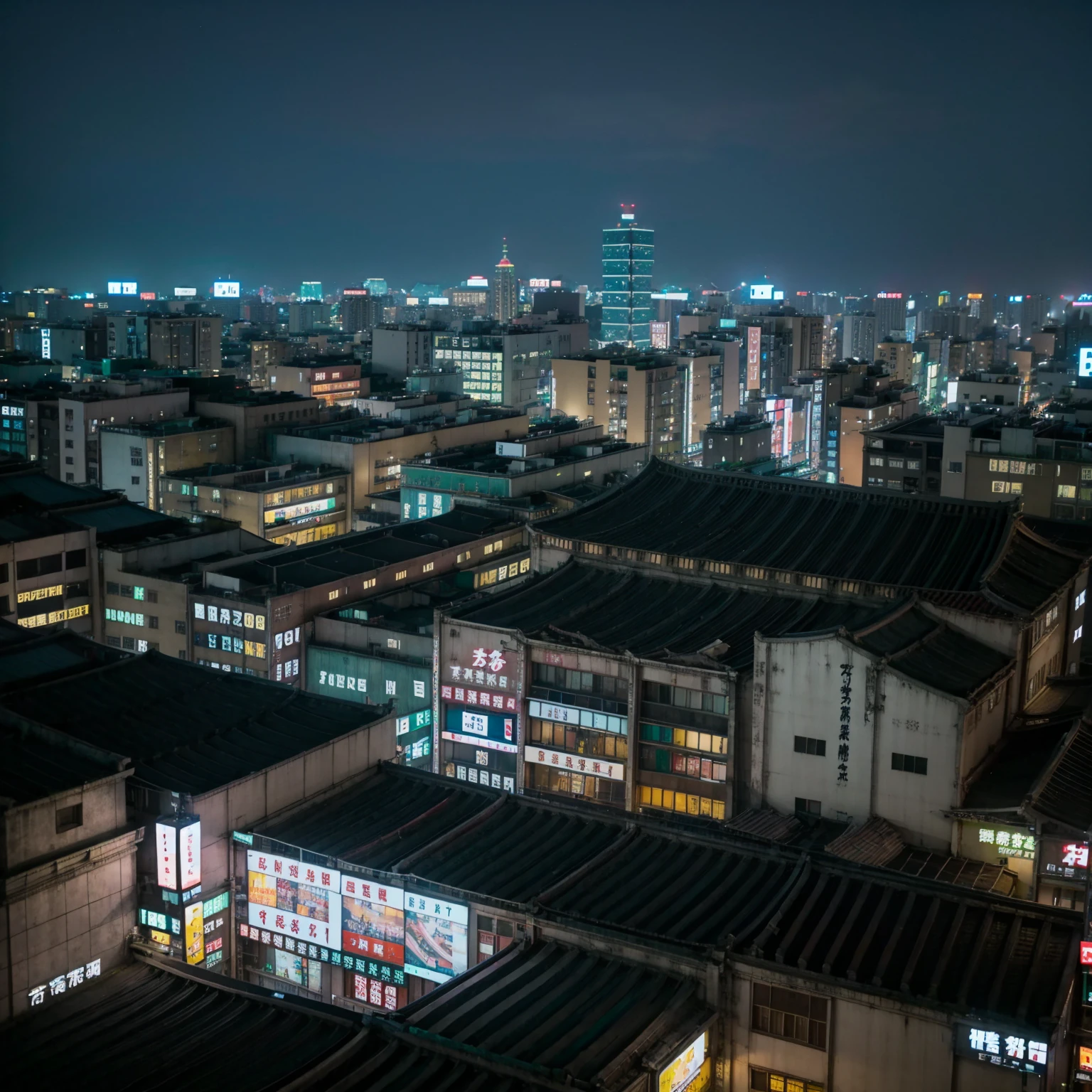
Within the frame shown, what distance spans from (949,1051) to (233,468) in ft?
244

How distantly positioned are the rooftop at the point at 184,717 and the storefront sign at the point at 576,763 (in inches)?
346

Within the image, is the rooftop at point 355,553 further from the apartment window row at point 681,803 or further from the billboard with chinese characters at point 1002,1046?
the billboard with chinese characters at point 1002,1046

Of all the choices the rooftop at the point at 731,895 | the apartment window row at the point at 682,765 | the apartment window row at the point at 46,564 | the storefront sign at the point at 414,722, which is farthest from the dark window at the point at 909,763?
the apartment window row at the point at 46,564

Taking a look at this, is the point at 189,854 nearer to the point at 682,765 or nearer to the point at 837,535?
the point at 682,765

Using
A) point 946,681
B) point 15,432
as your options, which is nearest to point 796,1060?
point 946,681

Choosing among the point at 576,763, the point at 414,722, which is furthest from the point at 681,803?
the point at 414,722

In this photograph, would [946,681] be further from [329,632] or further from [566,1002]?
[329,632]

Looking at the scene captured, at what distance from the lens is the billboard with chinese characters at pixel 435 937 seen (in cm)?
2938

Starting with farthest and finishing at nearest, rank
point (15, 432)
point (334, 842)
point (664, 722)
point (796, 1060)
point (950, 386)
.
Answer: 1. point (950, 386)
2. point (15, 432)
3. point (664, 722)
4. point (334, 842)
5. point (796, 1060)

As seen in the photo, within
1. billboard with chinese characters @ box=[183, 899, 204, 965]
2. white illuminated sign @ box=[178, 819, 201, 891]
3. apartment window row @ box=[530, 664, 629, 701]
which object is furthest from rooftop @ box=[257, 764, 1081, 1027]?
apartment window row @ box=[530, 664, 629, 701]

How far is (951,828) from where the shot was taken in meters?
36.2

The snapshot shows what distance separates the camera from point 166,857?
30.2m

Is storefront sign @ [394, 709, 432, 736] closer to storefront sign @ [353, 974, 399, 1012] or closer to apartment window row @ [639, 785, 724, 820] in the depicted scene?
apartment window row @ [639, 785, 724, 820]

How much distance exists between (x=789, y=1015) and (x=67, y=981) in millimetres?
15632
